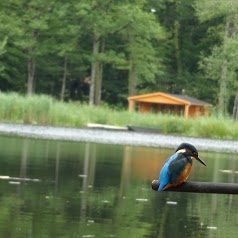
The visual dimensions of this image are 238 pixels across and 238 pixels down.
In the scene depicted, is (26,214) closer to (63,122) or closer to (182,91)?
(63,122)

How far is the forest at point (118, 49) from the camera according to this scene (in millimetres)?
57875

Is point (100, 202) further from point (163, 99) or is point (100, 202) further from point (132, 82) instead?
point (132, 82)

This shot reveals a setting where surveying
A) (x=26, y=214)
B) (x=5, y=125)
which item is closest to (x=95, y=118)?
(x=5, y=125)

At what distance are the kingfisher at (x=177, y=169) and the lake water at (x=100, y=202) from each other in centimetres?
381

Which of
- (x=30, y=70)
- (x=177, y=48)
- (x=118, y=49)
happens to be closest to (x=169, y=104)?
(x=118, y=49)

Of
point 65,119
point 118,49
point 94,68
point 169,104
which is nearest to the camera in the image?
point 65,119

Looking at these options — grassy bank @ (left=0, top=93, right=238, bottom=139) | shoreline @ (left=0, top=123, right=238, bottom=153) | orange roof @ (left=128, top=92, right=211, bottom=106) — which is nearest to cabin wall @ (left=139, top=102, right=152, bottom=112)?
orange roof @ (left=128, top=92, right=211, bottom=106)

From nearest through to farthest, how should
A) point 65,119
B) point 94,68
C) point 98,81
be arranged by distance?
1. point 65,119
2. point 94,68
3. point 98,81

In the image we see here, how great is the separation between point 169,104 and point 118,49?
837 centimetres

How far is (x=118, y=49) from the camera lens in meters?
63.1

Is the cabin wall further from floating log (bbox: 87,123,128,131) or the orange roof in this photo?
floating log (bbox: 87,123,128,131)

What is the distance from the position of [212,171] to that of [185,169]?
1471cm

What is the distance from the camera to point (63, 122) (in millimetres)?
41281

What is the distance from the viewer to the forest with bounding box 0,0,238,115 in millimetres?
57875
